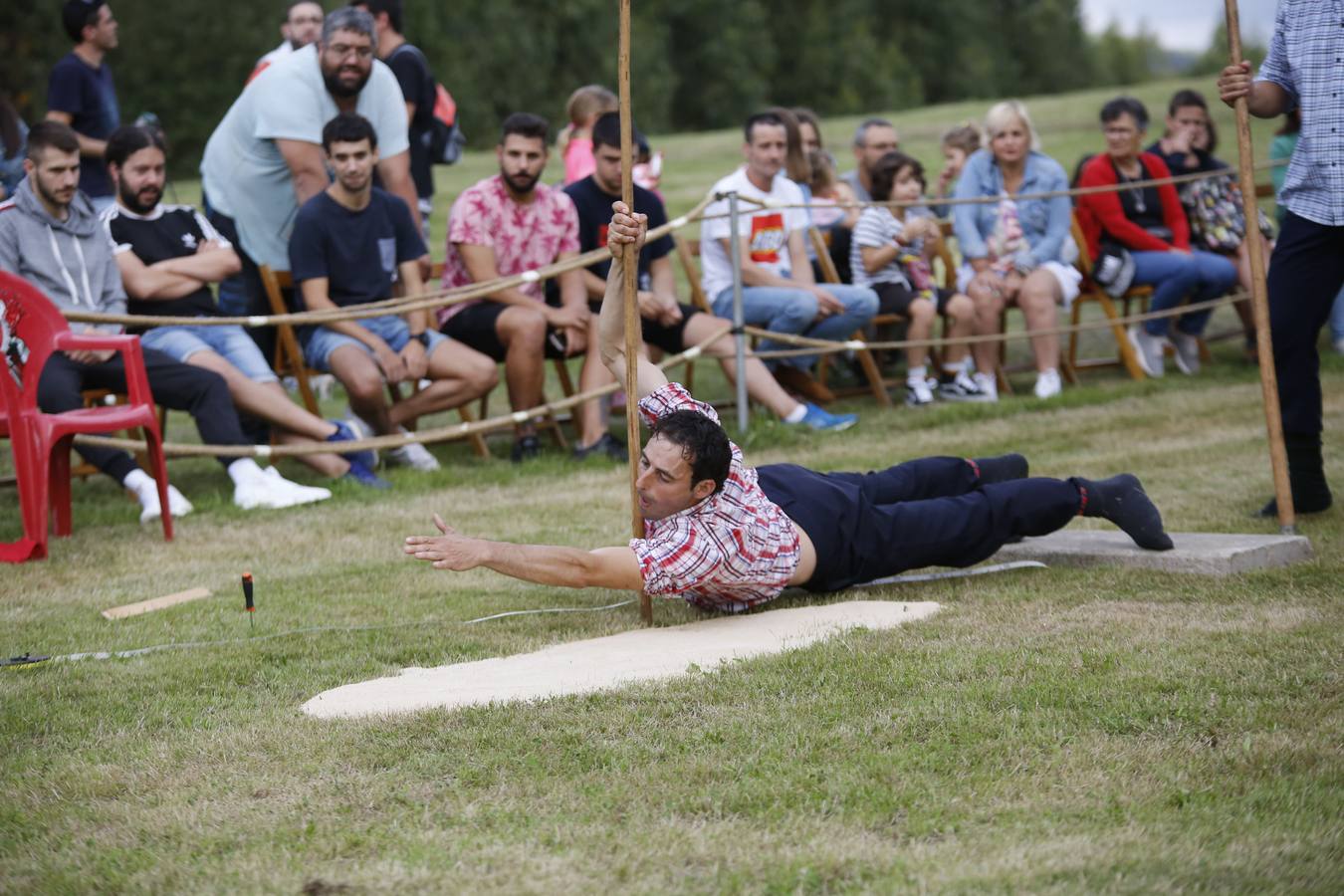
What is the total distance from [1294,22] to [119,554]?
485 cm

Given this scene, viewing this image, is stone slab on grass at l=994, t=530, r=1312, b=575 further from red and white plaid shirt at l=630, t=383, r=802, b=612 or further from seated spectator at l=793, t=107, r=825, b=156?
seated spectator at l=793, t=107, r=825, b=156

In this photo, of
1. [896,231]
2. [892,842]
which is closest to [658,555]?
[892,842]

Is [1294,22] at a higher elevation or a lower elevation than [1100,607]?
higher

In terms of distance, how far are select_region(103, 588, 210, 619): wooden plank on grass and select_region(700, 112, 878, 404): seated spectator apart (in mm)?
3981

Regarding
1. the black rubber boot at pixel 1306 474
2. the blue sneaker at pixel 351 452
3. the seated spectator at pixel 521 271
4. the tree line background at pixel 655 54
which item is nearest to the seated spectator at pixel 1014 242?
the seated spectator at pixel 521 271

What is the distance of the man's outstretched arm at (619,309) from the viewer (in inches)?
197

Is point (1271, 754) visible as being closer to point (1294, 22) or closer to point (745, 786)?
point (745, 786)

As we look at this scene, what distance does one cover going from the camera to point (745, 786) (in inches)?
138

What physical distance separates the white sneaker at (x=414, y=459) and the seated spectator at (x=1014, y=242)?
3.50 m

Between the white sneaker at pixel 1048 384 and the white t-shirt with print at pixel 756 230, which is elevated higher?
the white t-shirt with print at pixel 756 230

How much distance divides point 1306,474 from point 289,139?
5051 mm

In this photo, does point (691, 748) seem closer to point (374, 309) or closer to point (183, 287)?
point (374, 309)

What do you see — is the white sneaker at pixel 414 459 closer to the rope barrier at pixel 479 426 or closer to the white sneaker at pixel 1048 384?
the rope barrier at pixel 479 426

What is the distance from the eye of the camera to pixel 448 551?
4.41 m
